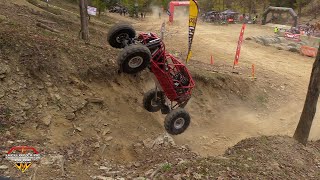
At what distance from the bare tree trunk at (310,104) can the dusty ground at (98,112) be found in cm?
Answer: 193

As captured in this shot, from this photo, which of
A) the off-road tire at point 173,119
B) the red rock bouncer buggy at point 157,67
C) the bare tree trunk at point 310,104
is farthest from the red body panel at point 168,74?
the bare tree trunk at point 310,104

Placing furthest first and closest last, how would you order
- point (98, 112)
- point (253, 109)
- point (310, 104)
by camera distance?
point (253, 109), point (98, 112), point (310, 104)

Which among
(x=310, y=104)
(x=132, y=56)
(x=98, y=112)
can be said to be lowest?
(x=98, y=112)

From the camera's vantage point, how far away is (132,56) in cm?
659

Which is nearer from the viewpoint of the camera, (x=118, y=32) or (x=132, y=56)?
(x=132, y=56)

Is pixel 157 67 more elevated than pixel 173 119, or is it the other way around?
pixel 157 67

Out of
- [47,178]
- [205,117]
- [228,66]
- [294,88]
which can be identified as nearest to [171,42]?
[228,66]

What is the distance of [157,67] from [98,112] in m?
2.24

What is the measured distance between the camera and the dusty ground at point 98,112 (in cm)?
677

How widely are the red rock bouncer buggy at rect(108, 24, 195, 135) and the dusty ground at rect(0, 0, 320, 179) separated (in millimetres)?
747

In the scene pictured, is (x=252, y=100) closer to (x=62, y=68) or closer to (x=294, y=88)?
(x=294, y=88)

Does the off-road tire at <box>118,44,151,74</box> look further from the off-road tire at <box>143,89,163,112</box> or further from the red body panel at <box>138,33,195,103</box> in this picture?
the off-road tire at <box>143,89,163,112</box>

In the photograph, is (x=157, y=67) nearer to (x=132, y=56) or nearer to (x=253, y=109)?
(x=132, y=56)

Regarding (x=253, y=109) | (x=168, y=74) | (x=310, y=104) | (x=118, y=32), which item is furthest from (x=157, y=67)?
(x=253, y=109)
